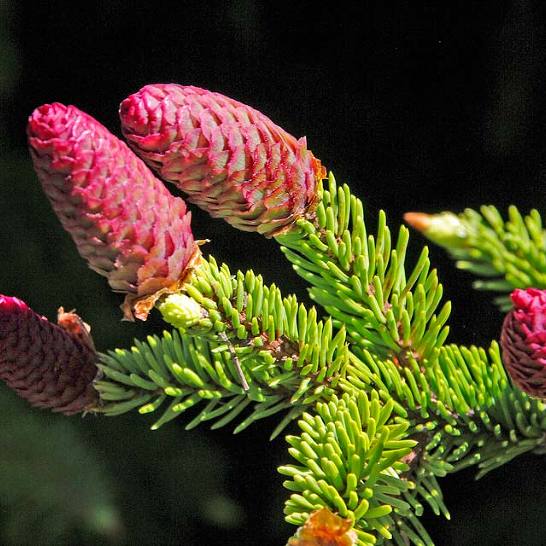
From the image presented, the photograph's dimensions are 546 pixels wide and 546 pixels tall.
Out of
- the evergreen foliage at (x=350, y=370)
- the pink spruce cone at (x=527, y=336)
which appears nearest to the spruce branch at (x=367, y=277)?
the evergreen foliage at (x=350, y=370)

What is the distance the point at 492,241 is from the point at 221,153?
5.2 inches

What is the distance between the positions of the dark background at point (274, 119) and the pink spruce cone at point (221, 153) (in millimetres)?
539

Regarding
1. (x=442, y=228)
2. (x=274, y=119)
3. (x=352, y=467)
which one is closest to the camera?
(x=442, y=228)

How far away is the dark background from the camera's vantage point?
3.21ft

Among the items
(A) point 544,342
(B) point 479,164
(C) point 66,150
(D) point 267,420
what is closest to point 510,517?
(D) point 267,420

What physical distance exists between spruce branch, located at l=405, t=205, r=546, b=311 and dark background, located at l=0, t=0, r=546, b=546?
1.91 ft

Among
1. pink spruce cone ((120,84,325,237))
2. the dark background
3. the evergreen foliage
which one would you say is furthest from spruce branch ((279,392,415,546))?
the dark background

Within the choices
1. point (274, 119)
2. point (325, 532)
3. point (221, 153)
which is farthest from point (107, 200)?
point (274, 119)

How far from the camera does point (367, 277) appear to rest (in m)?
0.50

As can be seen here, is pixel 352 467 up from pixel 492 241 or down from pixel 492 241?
down

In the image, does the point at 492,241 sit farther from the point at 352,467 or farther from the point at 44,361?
the point at 44,361

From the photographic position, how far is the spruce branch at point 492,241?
33 centimetres

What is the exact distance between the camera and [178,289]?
0.43 meters

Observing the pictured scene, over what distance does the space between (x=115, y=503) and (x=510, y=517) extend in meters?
0.45
